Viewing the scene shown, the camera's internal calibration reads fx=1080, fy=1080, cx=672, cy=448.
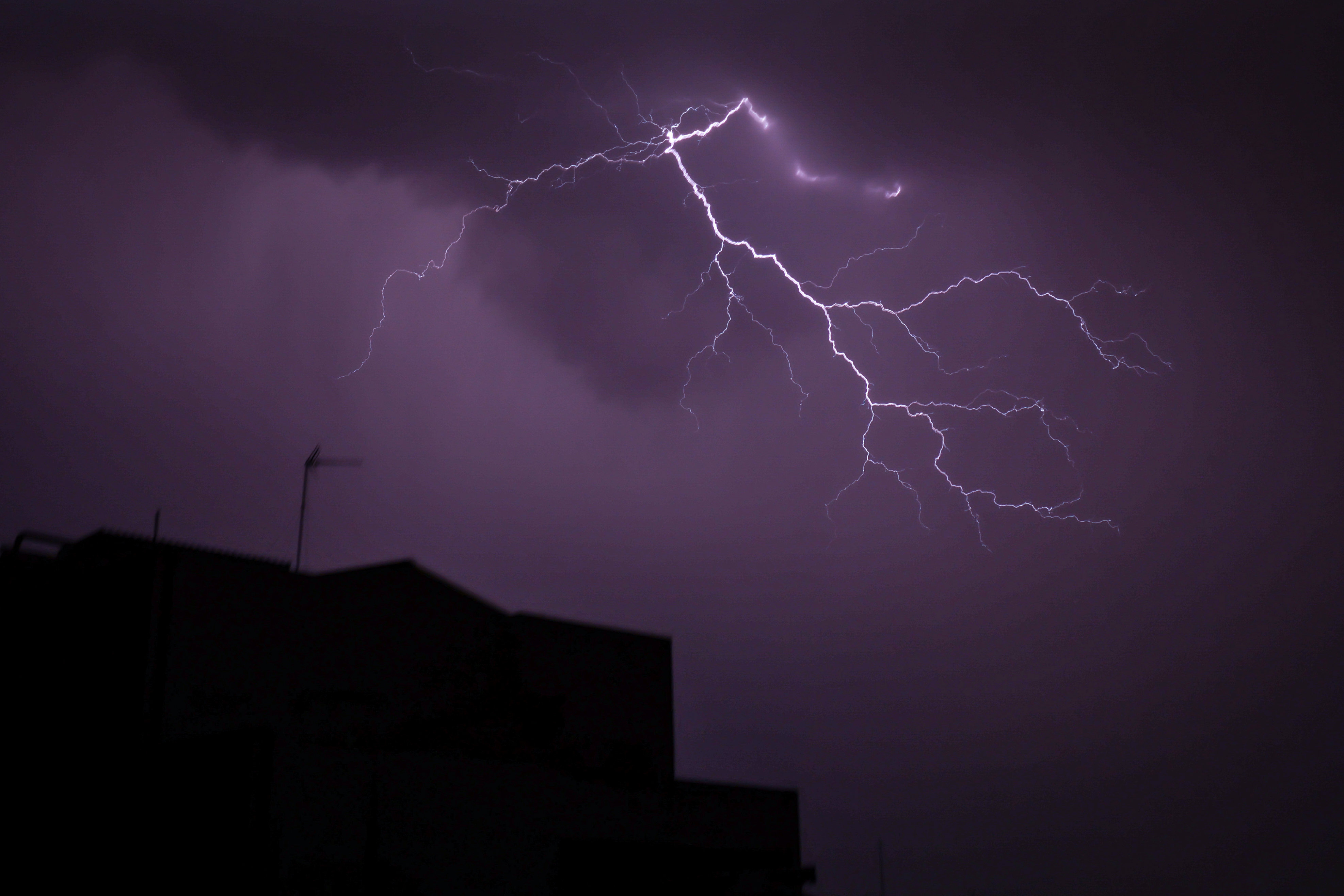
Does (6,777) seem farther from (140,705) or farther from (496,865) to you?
(496,865)

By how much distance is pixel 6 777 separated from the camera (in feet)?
36.0

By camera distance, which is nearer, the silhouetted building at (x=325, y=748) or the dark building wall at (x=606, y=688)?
the silhouetted building at (x=325, y=748)

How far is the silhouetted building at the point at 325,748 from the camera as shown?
9.35 m

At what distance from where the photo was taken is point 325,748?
959cm

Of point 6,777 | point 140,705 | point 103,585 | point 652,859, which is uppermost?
point 103,585

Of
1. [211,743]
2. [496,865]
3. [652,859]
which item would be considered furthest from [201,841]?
[652,859]

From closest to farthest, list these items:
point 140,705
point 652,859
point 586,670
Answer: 1. point 140,705
2. point 652,859
3. point 586,670

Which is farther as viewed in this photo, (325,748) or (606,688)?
(606,688)

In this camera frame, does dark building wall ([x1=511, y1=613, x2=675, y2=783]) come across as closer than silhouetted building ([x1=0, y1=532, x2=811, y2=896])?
No

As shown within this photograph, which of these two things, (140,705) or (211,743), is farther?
(140,705)

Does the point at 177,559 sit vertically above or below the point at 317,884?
above

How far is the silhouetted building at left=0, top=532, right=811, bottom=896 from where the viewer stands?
9352mm

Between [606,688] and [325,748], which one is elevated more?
[606,688]

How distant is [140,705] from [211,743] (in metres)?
1.49
